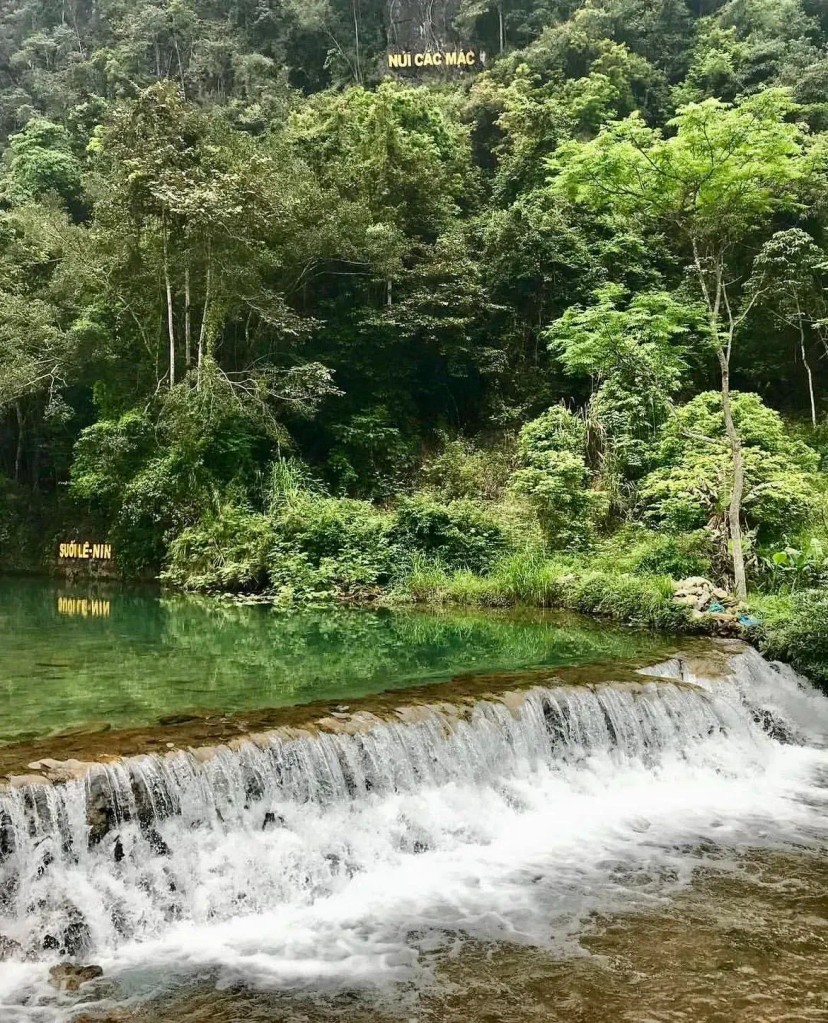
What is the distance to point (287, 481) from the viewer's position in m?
18.8

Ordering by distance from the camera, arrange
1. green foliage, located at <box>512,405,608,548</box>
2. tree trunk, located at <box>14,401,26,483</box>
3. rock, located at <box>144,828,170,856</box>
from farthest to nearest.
→ 1. tree trunk, located at <box>14,401,26,483</box>
2. green foliage, located at <box>512,405,608,548</box>
3. rock, located at <box>144,828,170,856</box>

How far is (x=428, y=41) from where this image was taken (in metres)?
37.5

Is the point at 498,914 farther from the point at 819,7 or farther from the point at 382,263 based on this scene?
the point at 819,7

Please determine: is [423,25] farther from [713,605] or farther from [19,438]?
[713,605]

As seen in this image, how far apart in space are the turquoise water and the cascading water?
4.83 ft

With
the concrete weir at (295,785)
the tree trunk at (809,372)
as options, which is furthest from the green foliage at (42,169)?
the concrete weir at (295,785)

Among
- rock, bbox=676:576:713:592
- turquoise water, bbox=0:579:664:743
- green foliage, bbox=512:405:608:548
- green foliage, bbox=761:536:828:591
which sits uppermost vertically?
green foliage, bbox=512:405:608:548

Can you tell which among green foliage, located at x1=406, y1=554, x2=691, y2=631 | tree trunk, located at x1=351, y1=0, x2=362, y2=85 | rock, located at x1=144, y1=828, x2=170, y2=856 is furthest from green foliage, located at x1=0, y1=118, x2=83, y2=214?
rock, located at x1=144, y1=828, x2=170, y2=856

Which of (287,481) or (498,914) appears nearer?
(498,914)

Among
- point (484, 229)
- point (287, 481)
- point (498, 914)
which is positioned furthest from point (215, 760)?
point (484, 229)

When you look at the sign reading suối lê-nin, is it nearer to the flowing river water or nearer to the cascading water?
the flowing river water

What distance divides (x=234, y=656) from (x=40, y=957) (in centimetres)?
595

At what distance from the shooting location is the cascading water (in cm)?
495

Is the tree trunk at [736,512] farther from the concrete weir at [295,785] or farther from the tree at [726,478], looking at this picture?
the concrete weir at [295,785]
